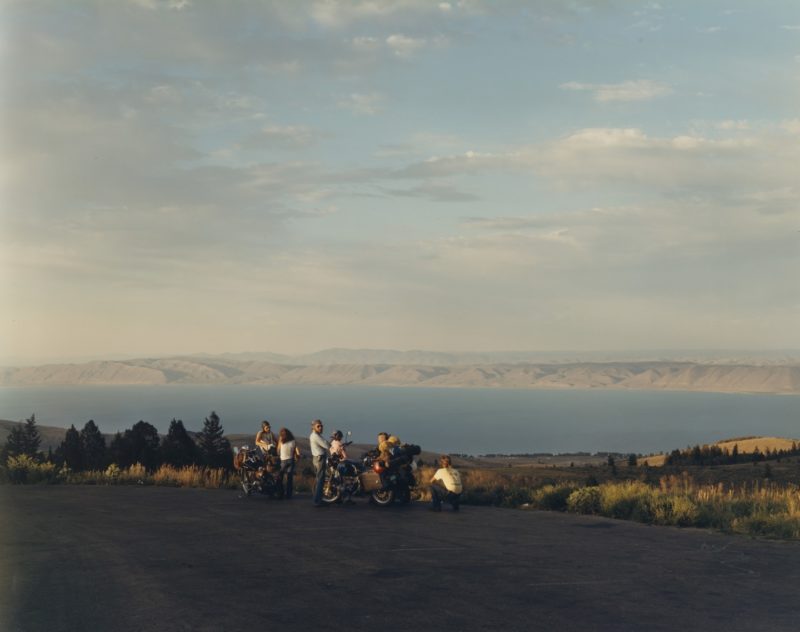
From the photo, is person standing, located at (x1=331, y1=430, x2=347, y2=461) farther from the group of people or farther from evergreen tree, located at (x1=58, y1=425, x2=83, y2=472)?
evergreen tree, located at (x1=58, y1=425, x2=83, y2=472)

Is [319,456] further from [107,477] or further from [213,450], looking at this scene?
[213,450]

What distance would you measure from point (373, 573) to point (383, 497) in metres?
7.83

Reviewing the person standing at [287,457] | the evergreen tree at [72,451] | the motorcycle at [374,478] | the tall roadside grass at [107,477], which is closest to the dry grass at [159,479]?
the tall roadside grass at [107,477]

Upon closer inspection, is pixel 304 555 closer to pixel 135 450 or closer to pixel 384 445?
pixel 384 445

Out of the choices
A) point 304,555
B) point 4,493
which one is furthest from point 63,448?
point 304,555

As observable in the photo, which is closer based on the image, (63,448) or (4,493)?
(4,493)

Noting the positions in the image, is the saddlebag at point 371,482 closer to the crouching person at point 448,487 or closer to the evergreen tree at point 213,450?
the crouching person at point 448,487

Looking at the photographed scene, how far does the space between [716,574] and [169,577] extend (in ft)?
25.0

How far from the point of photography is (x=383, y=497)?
62.3 ft

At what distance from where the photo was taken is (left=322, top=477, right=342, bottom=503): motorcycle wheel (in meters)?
19.2

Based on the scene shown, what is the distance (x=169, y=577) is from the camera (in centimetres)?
1072

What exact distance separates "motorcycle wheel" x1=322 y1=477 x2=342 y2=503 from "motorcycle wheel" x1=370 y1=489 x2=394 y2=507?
831 mm

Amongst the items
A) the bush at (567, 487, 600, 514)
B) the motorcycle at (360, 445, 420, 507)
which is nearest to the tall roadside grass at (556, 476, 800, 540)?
the bush at (567, 487, 600, 514)

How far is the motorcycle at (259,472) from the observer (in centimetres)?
2044
